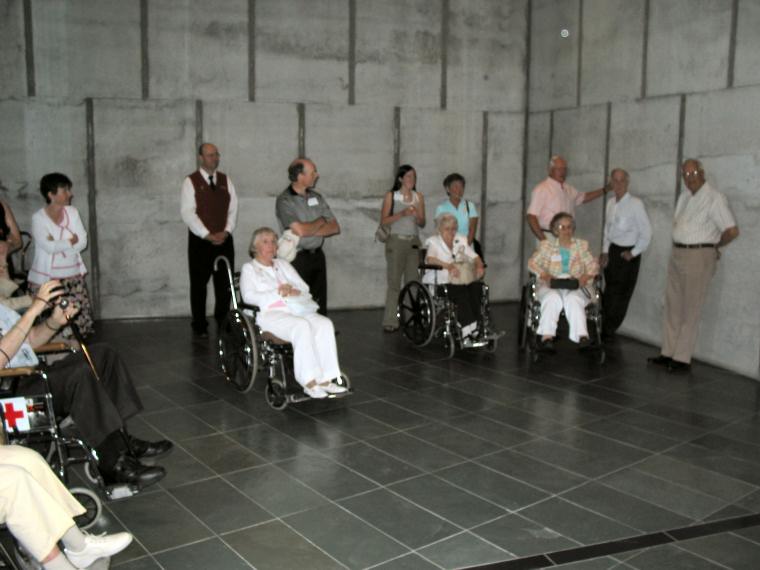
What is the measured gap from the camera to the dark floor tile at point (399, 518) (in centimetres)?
304

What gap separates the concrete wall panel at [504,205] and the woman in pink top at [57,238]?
447 centimetres

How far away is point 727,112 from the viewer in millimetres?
5762

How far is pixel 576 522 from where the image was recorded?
10.4ft

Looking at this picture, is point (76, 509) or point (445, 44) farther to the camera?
point (445, 44)

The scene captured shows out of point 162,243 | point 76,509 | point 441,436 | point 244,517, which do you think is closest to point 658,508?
point 441,436

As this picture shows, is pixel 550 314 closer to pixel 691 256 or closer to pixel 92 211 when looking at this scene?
pixel 691 256

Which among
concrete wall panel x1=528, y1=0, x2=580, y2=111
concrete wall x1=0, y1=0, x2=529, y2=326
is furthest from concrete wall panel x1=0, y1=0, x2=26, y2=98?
concrete wall panel x1=528, y1=0, x2=580, y2=111

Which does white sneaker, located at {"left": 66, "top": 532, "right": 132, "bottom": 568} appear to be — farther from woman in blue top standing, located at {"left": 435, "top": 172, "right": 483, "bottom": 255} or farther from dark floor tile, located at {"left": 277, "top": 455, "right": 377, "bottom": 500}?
woman in blue top standing, located at {"left": 435, "top": 172, "right": 483, "bottom": 255}

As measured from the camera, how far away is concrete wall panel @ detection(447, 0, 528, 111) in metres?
8.24

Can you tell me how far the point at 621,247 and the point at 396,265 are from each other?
1.99 metres

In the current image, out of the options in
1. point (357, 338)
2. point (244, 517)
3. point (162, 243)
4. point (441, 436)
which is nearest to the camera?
point (244, 517)

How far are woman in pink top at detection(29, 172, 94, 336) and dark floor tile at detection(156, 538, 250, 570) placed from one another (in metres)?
3.41

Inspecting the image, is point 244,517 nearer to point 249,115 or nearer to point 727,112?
point 727,112

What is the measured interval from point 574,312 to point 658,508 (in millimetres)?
2537
